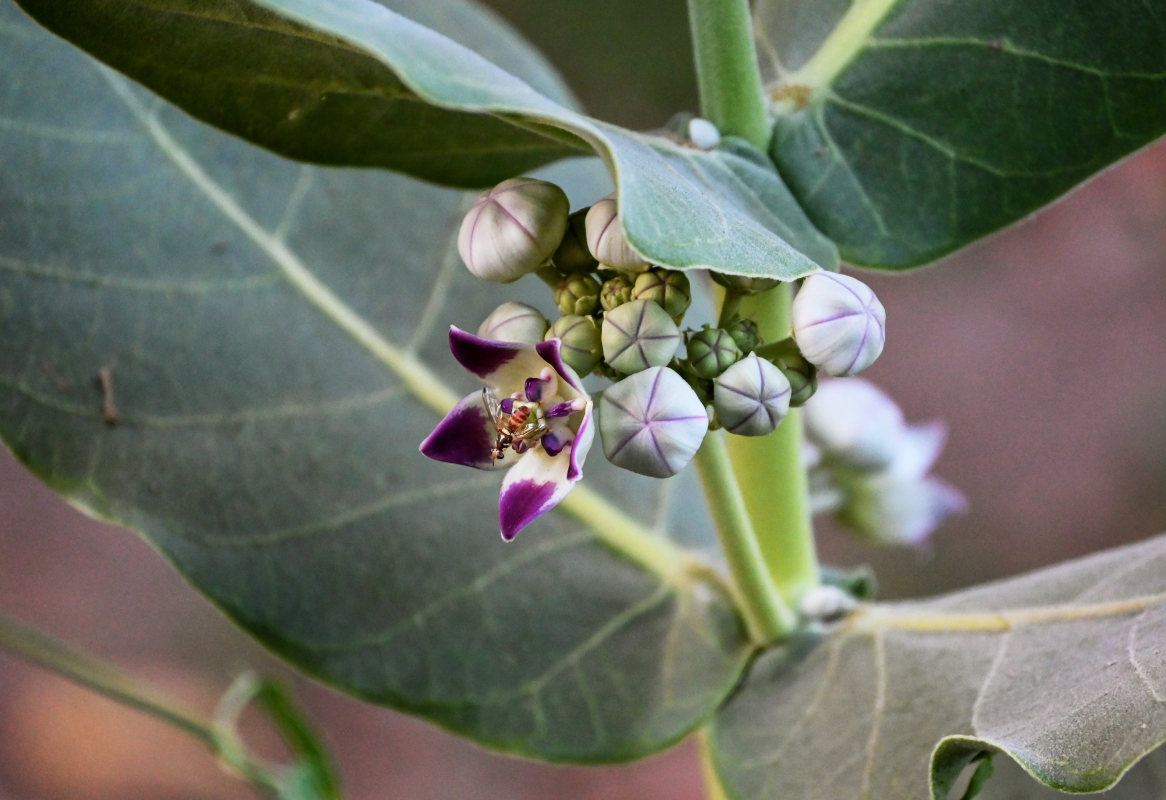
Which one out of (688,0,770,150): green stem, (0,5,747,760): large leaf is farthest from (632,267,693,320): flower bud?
(0,5,747,760): large leaf

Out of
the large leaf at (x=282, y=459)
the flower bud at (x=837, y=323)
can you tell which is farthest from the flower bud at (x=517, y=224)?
the large leaf at (x=282, y=459)

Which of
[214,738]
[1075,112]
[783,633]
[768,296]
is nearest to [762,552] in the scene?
[783,633]

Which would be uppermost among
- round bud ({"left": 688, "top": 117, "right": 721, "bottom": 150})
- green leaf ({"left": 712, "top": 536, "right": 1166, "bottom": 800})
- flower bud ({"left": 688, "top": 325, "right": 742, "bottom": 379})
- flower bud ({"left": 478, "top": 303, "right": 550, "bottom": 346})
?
round bud ({"left": 688, "top": 117, "right": 721, "bottom": 150})

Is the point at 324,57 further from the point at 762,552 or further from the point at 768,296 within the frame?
the point at 762,552

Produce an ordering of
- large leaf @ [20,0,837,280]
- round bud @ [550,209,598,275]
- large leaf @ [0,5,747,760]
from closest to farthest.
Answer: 1. large leaf @ [20,0,837,280]
2. round bud @ [550,209,598,275]
3. large leaf @ [0,5,747,760]

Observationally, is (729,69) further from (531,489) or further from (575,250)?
(531,489)

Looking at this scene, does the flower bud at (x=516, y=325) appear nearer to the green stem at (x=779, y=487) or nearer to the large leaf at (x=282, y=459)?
the green stem at (x=779, y=487)

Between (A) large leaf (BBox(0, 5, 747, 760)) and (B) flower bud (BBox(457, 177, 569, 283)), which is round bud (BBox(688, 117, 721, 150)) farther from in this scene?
(A) large leaf (BBox(0, 5, 747, 760))
